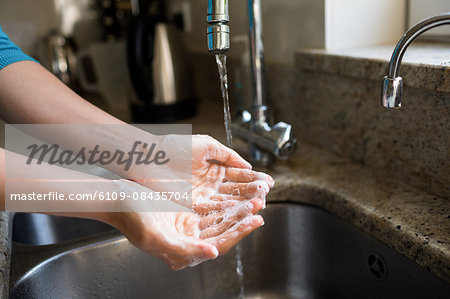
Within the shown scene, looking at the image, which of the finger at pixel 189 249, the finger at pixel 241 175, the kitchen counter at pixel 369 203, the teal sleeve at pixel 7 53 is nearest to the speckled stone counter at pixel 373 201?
the kitchen counter at pixel 369 203

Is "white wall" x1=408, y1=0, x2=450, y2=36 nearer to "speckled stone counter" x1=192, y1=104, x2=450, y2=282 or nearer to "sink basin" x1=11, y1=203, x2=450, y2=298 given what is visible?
"speckled stone counter" x1=192, y1=104, x2=450, y2=282

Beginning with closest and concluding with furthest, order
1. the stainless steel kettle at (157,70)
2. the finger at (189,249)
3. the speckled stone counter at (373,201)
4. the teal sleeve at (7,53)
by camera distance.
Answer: the finger at (189,249), the speckled stone counter at (373,201), the teal sleeve at (7,53), the stainless steel kettle at (157,70)

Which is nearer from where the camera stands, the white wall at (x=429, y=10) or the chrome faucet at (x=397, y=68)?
the chrome faucet at (x=397, y=68)

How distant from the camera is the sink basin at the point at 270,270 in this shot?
66 centimetres

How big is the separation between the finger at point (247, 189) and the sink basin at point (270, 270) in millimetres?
167

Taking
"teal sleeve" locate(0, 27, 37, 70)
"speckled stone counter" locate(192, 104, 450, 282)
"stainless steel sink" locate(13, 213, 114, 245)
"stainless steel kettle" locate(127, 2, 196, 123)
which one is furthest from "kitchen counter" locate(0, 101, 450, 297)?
"stainless steel kettle" locate(127, 2, 196, 123)

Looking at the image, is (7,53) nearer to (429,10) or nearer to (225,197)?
(225,197)

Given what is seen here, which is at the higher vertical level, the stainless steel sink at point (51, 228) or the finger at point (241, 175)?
the finger at point (241, 175)

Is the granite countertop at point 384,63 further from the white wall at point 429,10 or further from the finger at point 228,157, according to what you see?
the finger at point 228,157

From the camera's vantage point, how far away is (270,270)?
85 cm

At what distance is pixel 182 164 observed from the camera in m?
0.71

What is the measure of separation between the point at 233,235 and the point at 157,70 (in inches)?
31.3

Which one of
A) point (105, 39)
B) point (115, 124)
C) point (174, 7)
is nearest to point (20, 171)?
point (115, 124)

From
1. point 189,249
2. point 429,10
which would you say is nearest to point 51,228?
point 189,249
